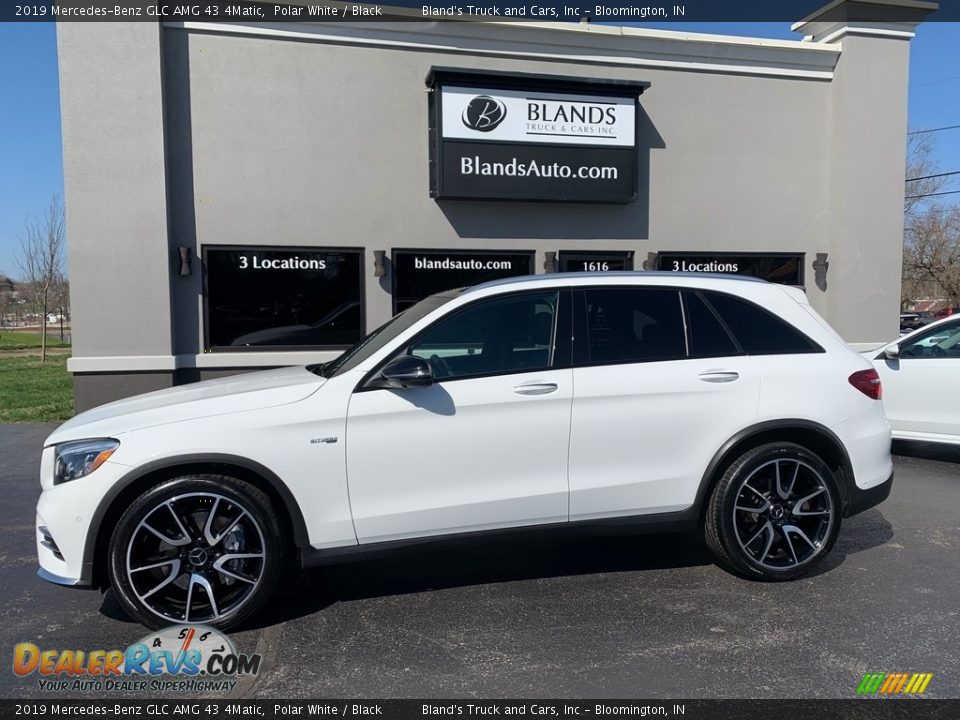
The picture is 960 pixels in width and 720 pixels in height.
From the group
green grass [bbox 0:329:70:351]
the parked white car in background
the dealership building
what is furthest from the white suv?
green grass [bbox 0:329:70:351]

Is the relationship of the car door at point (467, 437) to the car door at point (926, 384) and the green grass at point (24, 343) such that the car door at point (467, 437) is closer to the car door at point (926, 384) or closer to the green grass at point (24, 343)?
the car door at point (926, 384)

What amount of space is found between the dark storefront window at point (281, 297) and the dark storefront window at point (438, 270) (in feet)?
1.84

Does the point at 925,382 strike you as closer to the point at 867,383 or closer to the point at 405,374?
the point at 867,383

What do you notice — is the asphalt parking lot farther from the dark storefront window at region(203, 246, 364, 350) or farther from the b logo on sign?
the b logo on sign

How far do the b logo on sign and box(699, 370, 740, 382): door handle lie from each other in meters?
6.70

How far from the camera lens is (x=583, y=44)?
10.7 m

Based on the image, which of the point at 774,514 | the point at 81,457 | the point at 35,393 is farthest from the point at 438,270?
the point at 35,393

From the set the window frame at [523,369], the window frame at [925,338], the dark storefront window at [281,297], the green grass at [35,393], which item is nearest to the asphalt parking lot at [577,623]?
the window frame at [523,369]

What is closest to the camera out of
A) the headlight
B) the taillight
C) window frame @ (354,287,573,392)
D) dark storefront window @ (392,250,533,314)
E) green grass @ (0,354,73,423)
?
the headlight

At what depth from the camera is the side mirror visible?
12.8 ft

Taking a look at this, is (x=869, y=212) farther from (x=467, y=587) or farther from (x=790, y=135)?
(x=467, y=587)

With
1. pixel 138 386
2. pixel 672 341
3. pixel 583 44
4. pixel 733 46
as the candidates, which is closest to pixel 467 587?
pixel 672 341

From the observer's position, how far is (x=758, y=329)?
15.3 feet

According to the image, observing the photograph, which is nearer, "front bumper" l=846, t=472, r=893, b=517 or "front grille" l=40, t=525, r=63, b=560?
"front grille" l=40, t=525, r=63, b=560
